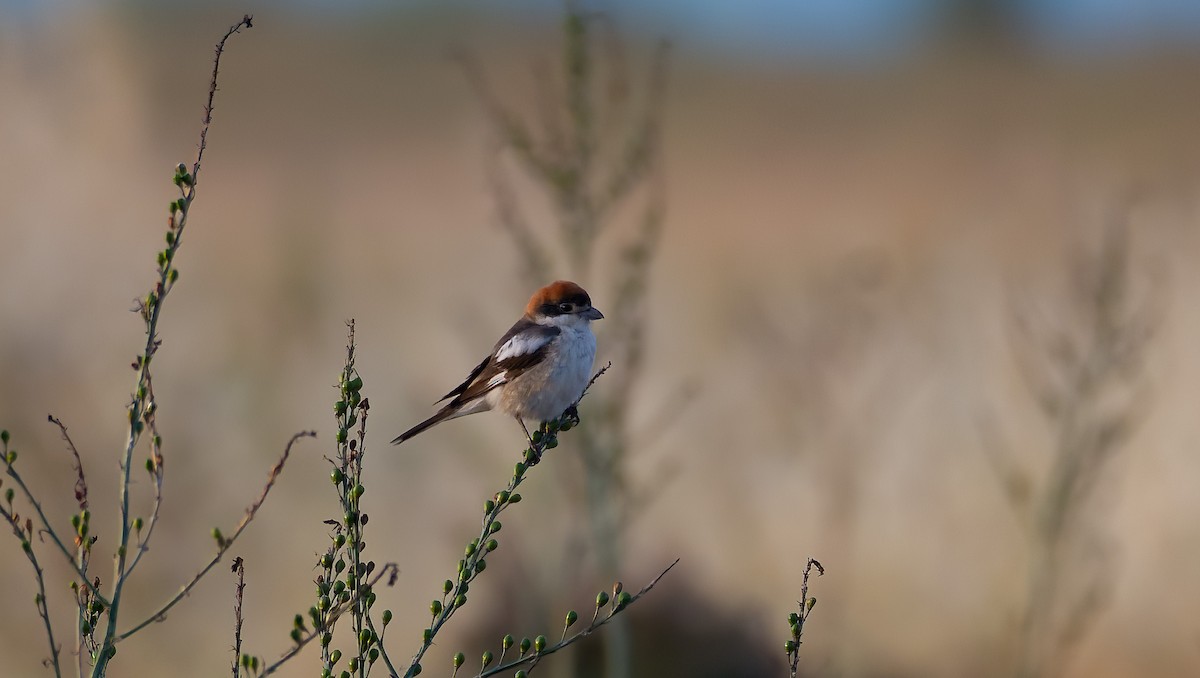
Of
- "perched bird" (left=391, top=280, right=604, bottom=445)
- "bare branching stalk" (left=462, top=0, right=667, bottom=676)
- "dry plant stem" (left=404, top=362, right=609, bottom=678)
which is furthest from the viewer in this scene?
"bare branching stalk" (left=462, top=0, right=667, bottom=676)

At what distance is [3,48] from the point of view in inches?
811

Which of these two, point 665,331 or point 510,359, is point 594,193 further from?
point 665,331

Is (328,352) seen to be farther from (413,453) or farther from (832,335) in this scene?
(832,335)

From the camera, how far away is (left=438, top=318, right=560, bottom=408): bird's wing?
14.2 feet

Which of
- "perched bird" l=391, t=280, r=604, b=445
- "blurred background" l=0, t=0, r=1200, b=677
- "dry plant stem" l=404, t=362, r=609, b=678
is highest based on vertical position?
"blurred background" l=0, t=0, r=1200, b=677

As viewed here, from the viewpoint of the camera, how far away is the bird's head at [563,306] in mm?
4297

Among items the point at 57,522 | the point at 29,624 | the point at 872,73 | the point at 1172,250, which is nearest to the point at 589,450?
the point at 57,522

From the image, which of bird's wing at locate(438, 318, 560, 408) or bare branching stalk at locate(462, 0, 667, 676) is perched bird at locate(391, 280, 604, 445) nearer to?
bird's wing at locate(438, 318, 560, 408)

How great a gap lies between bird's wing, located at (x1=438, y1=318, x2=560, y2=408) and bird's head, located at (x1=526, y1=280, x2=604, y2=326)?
40 millimetres

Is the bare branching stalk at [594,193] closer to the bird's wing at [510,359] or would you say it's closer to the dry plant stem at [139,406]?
the bird's wing at [510,359]

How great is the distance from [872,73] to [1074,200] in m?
9.11

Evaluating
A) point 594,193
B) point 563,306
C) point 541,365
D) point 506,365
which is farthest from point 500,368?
point 594,193

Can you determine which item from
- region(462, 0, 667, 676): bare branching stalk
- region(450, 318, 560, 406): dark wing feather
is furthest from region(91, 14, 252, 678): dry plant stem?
region(462, 0, 667, 676): bare branching stalk

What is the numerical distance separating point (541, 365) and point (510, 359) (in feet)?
0.45
